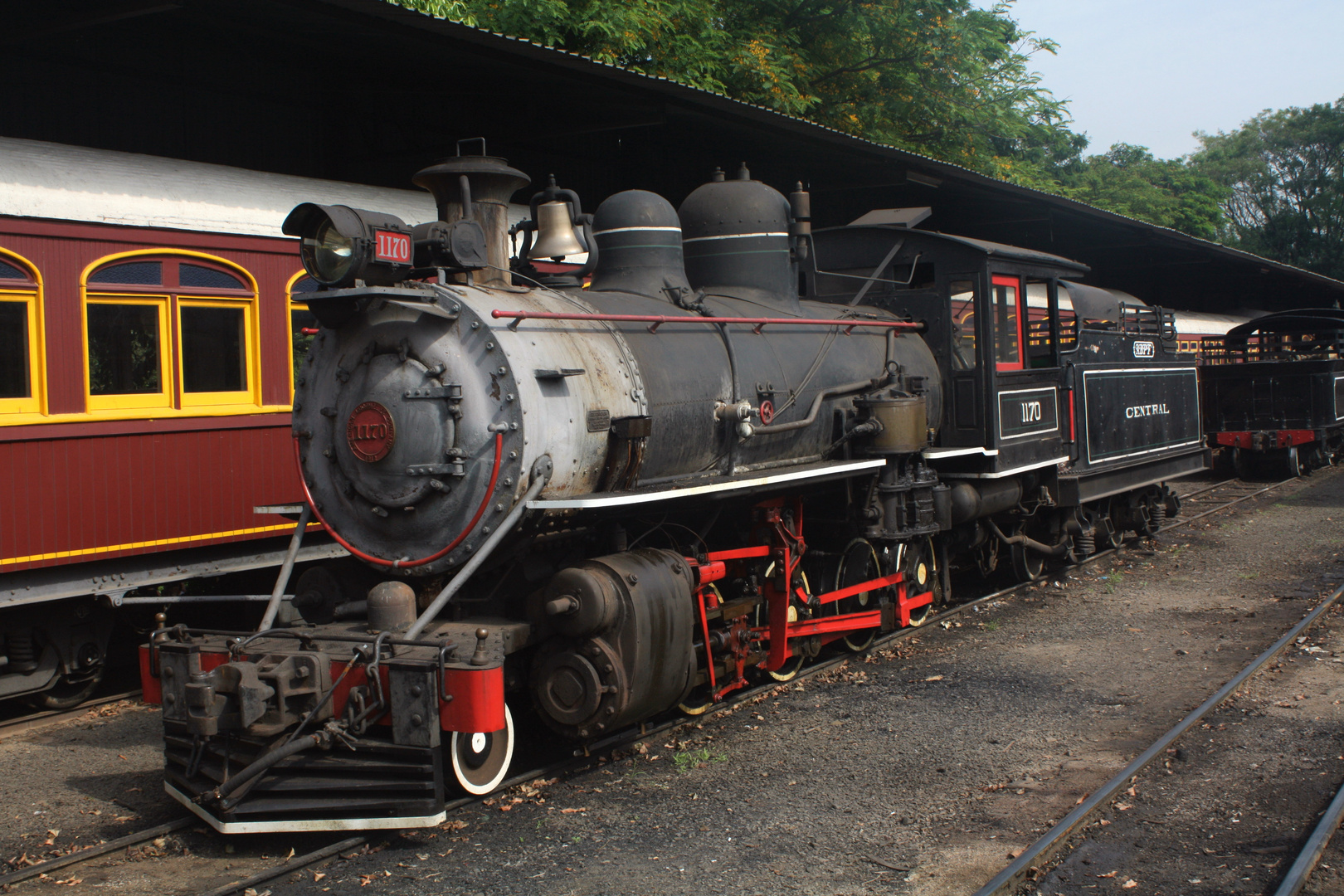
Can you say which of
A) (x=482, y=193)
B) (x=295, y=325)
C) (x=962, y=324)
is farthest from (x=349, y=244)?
(x=962, y=324)

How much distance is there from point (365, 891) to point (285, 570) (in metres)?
1.85

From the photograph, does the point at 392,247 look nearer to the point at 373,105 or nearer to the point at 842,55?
the point at 373,105

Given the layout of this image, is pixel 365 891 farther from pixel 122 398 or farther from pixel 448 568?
pixel 122 398

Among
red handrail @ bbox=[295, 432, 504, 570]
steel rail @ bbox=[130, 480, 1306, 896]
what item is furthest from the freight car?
red handrail @ bbox=[295, 432, 504, 570]

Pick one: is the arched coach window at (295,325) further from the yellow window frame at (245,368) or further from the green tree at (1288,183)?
the green tree at (1288,183)

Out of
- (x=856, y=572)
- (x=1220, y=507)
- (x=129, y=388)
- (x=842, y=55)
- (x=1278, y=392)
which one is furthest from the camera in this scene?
(x=842, y=55)

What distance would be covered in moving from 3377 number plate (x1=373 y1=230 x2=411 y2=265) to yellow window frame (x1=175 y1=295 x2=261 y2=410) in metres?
2.91

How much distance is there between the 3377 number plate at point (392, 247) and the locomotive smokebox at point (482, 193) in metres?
0.56

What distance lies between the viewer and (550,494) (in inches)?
207

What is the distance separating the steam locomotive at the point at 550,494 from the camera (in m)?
4.61

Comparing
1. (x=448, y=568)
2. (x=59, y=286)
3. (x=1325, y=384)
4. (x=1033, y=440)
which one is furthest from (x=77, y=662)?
(x=1325, y=384)


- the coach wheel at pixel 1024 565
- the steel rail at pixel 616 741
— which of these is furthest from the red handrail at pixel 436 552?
the coach wheel at pixel 1024 565

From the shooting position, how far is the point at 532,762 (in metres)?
5.54

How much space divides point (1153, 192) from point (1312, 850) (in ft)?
146
